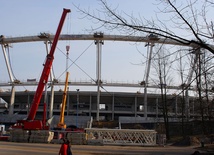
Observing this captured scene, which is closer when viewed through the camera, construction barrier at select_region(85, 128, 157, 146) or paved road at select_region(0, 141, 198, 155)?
paved road at select_region(0, 141, 198, 155)

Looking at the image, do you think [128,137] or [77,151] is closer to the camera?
[77,151]

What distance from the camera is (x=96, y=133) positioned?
3612cm

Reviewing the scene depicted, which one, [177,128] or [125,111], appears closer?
[177,128]

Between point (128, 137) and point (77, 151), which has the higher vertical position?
Result: point (128, 137)

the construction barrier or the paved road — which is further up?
the construction barrier

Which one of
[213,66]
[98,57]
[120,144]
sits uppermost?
[98,57]

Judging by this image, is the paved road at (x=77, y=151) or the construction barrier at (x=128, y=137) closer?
the paved road at (x=77, y=151)

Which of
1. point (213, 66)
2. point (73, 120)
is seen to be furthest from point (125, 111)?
point (213, 66)

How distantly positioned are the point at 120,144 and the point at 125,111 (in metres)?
60.9

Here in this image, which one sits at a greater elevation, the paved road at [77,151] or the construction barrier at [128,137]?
the construction barrier at [128,137]

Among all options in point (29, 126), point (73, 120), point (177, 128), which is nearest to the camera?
point (29, 126)

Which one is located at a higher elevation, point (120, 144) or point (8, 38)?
point (8, 38)

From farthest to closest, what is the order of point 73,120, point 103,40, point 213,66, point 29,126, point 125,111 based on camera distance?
1. point 125,111
2. point 73,120
3. point 103,40
4. point 29,126
5. point 213,66

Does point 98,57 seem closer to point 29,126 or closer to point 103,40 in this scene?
point 103,40
